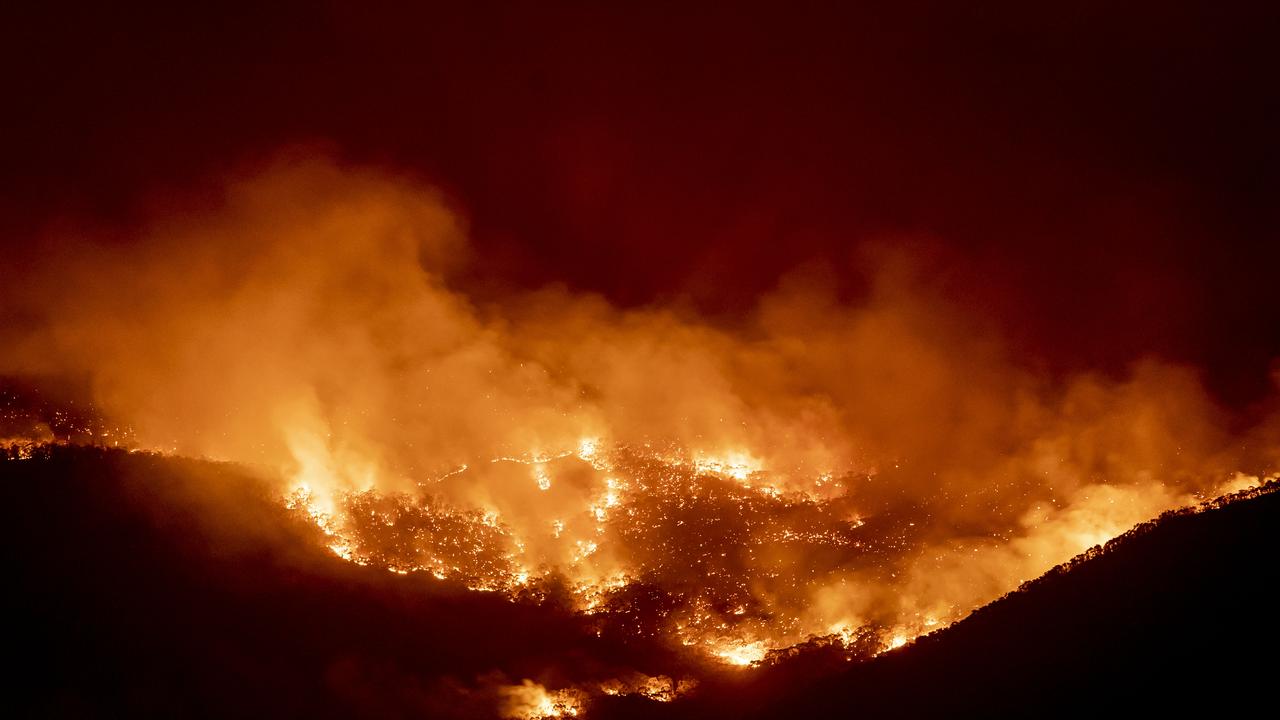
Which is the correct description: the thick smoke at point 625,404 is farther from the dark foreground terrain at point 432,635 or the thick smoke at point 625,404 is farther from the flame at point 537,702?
the flame at point 537,702

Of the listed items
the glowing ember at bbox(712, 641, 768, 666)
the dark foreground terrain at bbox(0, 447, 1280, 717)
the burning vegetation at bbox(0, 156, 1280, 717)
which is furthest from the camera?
the burning vegetation at bbox(0, 156, 1280, 717)

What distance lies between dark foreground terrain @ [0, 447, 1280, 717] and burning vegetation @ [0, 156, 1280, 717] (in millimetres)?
669

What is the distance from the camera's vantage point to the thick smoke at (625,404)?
53.9 ft

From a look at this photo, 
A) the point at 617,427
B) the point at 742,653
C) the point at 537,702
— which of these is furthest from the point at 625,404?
the point at 537,702

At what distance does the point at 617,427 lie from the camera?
19.8m

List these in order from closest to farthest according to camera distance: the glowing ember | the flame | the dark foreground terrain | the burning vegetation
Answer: the dark foreground terrain → the flame → the glowing ember → the burning vegetation

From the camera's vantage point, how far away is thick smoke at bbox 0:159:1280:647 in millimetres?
16422

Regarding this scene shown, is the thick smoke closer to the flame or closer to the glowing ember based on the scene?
the glowing ember

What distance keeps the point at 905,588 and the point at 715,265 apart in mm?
11060

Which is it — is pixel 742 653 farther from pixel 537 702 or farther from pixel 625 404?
pixel 625 404

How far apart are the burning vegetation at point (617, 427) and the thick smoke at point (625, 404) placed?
7 cm

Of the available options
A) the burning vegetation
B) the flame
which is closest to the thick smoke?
the burning vegetation

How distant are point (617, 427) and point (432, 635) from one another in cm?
709

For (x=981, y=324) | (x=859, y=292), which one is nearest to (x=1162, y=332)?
(x=981, y=324)
